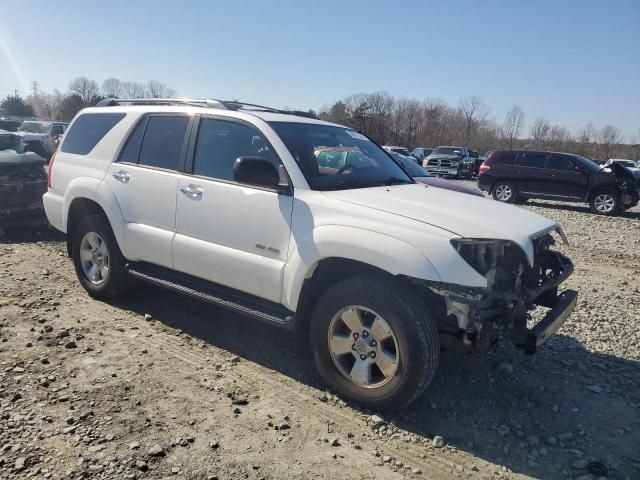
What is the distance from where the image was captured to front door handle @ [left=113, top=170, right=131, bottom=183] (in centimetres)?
470

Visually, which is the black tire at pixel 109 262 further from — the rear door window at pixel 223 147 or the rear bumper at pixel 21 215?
the rear bumper at pixel 21 215

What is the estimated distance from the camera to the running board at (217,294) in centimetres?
371

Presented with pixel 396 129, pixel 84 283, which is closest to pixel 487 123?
pixel 396 129

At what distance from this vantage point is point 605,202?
15430 mm

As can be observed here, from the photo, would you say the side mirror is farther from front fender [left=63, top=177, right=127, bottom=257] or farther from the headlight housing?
front fender [left=63, top=177, right=127, bottom=257]

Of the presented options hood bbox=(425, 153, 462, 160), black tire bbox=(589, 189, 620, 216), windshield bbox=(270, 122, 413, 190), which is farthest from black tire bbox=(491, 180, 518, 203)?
windshield bbox=(270, 122, 413, 190)

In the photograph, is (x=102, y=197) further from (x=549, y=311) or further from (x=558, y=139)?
(x=558, y=139)

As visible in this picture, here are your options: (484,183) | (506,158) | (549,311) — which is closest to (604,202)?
(506,158)

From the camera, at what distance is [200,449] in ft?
9.64

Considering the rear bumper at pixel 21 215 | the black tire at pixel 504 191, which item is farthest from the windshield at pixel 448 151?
the rear bumper at pixel 21 215

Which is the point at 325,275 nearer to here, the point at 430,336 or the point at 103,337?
the point at 430,336

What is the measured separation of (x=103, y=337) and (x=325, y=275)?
2144 mm

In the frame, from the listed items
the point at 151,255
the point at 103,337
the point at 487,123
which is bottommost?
the point at 103,337

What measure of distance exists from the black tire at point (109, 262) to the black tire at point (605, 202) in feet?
48.8
